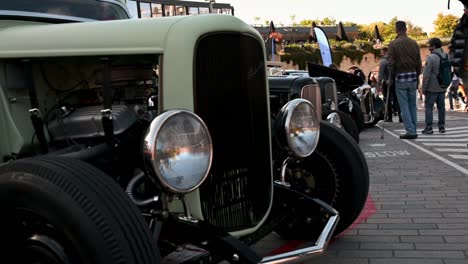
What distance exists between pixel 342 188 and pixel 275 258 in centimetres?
133

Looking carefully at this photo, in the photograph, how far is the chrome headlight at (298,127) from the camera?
10.9 feet

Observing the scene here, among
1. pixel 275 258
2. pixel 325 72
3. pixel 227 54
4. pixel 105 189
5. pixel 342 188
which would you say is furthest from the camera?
pixel 325 72

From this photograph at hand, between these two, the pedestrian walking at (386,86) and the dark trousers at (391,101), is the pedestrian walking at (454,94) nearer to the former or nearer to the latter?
the dark trousers at (391,101)

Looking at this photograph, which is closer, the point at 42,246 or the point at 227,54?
the point at 42,246

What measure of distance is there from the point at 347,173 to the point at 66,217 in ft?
7.39

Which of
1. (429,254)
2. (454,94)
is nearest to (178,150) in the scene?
(429,254)

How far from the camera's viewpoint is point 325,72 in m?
10.6

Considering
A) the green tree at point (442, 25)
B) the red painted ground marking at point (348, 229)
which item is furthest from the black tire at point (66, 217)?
the green tree at point (442, 25)

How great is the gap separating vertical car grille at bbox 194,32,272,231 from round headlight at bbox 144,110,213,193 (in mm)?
291

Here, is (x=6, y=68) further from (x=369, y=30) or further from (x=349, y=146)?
(x=369, y=30)

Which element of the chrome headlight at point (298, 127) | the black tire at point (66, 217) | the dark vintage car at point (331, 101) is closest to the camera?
the black tire at point (66, 217)

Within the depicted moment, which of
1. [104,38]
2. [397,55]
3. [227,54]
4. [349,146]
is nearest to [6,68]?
[104,38]

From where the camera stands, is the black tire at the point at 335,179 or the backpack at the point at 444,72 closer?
the black tire at the point at 335,179

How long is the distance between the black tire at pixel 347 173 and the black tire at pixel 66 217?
77.6 inches
